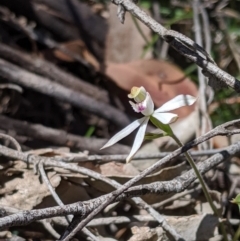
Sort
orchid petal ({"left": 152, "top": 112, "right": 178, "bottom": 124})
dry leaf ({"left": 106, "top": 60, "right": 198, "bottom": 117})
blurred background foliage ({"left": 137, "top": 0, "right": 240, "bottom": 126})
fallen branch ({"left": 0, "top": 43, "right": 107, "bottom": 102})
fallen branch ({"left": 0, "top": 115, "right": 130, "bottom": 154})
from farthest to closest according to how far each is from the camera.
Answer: blurred background foliage ({"left": 137, "top": 0, "right": 240, "bottom": 126})
dry leaf ({"left": 106, "top": 60, "right": 198, "bottom": 117})
fallen branch ({"left": 0, "top": 43, "right": 107, "bottom": 102})
fallen branch ({"left": 0, "top": 115, "right": 130, "bottom": 154})
orchid petal ({"left": 152, "top": 112, "right": 178, "bottom": 124})

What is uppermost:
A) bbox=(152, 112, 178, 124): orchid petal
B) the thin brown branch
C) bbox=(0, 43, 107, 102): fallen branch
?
bbox=(0, 43, 107, 102): fallen branch

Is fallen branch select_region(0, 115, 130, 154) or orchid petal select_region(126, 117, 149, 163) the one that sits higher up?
fallen branch select_region(0, 115, 130, 154)

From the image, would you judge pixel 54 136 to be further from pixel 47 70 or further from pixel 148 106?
pixel 148 106

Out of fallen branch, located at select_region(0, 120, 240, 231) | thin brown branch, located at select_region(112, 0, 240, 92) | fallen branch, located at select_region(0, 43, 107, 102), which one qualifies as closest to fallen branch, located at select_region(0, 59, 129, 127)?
fallen branch, located at select_region(0, 43, 107, 102)

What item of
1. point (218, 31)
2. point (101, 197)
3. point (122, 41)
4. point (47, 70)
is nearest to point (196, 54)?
point (101, 197)

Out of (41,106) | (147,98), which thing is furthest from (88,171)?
(41,106)

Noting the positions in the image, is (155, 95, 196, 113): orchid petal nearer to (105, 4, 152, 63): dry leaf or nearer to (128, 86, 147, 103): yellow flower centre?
(128, 86, 147, 103): yellow flower centre

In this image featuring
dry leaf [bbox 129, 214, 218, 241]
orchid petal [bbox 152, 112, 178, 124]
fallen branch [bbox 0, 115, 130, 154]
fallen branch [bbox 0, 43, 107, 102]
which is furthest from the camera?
fallen branch [bbox 0, 43, 107, 102]

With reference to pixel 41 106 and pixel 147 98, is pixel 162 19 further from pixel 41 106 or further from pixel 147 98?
pixel 147 98

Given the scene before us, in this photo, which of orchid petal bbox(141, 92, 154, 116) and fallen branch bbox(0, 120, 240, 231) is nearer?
fallen branch bbox(0, 120, 240, 231)
